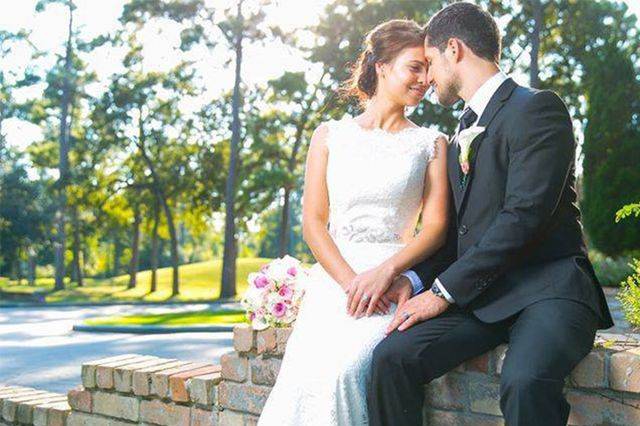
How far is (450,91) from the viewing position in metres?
3.49

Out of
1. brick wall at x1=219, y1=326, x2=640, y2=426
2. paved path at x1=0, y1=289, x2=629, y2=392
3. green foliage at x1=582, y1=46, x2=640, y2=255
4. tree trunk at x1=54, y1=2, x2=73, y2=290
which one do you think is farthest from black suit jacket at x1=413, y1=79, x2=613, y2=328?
tree trunk at x1=54, y1=2, x2=73, y2=290

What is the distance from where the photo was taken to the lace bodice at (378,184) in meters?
3.71

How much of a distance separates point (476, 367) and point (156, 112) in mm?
33871

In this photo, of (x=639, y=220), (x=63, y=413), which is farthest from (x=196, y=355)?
(x=639, y=220)

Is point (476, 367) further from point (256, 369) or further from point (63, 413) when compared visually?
point (63, 413)

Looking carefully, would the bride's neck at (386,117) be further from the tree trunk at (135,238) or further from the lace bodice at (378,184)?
the tree trunk at (135,238)

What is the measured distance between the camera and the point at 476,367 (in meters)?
3.14

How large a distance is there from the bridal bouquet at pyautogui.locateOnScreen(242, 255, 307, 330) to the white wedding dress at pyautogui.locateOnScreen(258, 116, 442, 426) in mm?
101

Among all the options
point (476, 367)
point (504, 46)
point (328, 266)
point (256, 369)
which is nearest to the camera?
point (476, 367)

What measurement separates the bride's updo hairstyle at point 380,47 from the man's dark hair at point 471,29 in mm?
287

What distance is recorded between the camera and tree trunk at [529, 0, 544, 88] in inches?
869

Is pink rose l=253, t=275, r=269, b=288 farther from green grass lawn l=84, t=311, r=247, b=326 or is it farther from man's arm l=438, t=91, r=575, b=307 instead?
green grass lawn l=84, t=311, r=247, b=326


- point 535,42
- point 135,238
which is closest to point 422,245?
point 535,42

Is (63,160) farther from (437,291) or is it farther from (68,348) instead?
(437,291)
